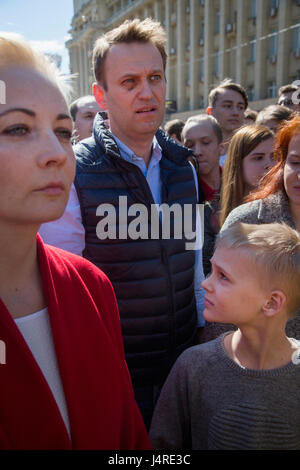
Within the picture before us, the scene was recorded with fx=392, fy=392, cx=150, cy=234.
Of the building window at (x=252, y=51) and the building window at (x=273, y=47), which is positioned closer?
the building window at (x=273, y=47)

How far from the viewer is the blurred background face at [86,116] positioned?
4768 mm

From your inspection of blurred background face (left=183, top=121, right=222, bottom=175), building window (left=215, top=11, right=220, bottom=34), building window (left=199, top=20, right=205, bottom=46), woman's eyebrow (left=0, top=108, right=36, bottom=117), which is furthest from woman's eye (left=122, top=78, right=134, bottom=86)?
building window (left=199, top=20, right=205, bottom=46)

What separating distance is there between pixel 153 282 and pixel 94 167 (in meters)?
0.67

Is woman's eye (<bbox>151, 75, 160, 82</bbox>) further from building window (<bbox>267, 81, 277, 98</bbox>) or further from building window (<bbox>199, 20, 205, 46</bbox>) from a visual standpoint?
building window (<bbox>199, 20, 205, 46</bbox>)

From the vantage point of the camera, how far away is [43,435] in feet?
3.39

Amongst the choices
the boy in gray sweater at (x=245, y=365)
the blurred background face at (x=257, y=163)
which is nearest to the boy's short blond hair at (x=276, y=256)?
the boy in gray sweater at (x=245, y=365)

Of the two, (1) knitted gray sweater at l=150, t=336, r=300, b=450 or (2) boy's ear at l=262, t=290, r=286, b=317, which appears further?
(2) boy's ear at l=262, t=290, r=286, b=317

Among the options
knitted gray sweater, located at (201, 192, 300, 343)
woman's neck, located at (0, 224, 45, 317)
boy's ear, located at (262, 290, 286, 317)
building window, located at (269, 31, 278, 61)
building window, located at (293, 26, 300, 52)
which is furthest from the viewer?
building window, located at (269, 31, 278, 61)

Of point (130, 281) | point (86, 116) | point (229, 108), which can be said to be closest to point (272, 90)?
point (229, 108)

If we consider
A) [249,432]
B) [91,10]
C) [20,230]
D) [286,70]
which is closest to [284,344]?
[249,432]

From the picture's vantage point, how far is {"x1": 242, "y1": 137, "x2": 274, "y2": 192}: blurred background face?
3049 millimetres

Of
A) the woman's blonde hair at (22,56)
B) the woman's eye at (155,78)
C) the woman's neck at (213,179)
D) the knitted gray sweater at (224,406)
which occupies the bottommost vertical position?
the knitted gray sweater at (224,406)

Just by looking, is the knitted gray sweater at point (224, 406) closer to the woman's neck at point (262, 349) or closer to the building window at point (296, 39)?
the woman's neck at point (262, 349)

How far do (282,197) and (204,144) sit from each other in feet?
5.38
